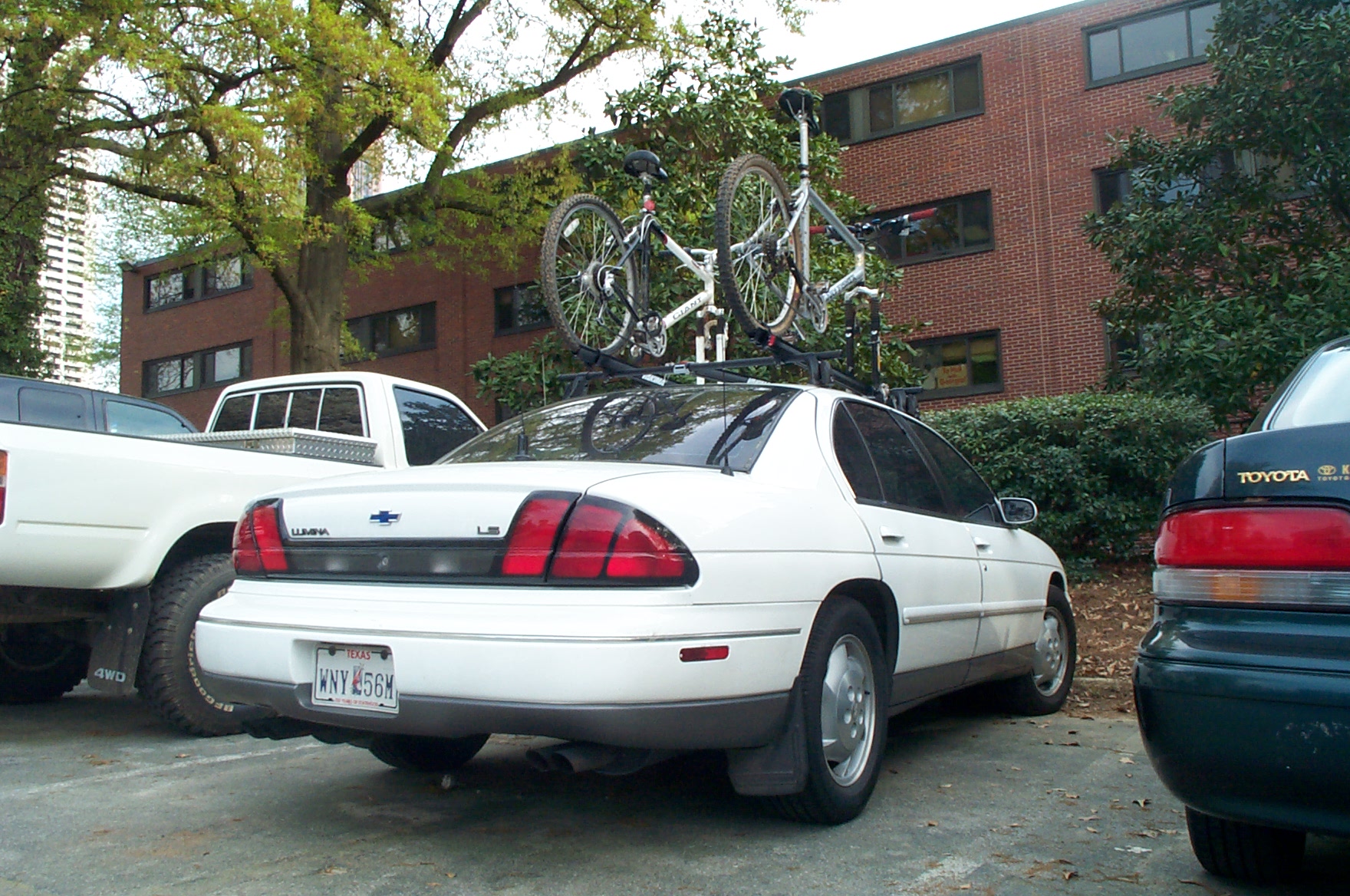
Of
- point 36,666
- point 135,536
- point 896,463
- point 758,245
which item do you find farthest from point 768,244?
point 36,666

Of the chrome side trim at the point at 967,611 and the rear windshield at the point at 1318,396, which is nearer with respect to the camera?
the rear windshield at the point at 1318,396

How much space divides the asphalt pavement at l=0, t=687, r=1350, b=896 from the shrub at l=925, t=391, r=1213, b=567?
5772mm

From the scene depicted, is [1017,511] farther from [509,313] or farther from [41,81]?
[509,313]

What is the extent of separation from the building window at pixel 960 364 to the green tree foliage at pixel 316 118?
6.81 m

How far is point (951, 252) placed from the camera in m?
19.1

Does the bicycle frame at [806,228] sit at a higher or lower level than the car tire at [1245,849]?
higher

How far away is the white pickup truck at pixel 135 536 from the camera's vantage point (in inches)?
180

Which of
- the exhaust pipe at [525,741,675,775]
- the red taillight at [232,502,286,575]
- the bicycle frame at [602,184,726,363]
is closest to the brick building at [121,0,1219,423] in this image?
the bicycle frame at [602,184,726,363]

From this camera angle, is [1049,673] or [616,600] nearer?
[616,600]

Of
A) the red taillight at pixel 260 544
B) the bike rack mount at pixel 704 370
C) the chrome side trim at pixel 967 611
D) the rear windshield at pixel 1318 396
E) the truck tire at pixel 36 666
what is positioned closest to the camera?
the rear windshield at pixel 1318 396

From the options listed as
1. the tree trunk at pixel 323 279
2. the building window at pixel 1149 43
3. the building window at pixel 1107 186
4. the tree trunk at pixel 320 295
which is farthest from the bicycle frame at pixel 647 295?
the building window at pixel 1149 43

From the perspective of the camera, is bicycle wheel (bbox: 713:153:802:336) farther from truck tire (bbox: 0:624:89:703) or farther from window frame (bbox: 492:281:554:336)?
window frame (bbox: 492:281:554:336)

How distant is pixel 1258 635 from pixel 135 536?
4437 mm

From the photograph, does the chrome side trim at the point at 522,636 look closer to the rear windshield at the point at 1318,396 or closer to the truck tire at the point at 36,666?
the rear windshield at the point at 1318,396
